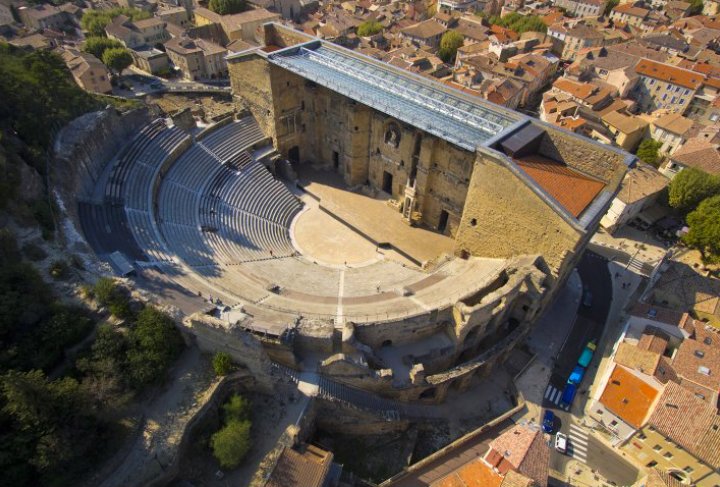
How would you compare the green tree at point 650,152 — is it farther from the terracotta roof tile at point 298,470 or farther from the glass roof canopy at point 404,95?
the terracotta roof tile at point 298,470

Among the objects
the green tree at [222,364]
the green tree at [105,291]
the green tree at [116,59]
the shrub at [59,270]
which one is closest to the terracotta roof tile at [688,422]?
the green tree at [222,364]

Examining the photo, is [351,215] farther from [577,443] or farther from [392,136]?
[577,443]

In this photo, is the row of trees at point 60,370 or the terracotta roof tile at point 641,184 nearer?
the row of trees at point 60,370

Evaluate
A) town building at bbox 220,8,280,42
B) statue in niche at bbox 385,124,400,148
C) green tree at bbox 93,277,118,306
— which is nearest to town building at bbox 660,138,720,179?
statue in niche at bbox 385,124,400,148

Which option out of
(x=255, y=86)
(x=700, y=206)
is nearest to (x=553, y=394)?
(x=700, y=206)

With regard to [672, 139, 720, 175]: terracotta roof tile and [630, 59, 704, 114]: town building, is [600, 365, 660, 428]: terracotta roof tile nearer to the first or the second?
[672, 139, 720, 175]: terracotta roof tile
